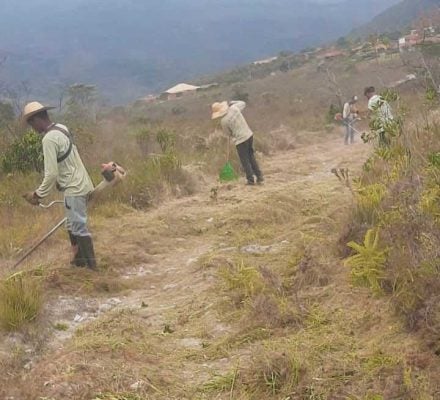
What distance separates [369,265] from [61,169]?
2727 millimetres

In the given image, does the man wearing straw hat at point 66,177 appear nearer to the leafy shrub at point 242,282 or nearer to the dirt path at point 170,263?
the dirt path at point 170,263

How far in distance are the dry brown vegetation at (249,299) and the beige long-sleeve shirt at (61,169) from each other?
26.7 inches

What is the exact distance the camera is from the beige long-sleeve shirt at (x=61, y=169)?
5.38m

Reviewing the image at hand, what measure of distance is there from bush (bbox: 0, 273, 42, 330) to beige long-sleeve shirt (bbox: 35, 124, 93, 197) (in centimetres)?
97

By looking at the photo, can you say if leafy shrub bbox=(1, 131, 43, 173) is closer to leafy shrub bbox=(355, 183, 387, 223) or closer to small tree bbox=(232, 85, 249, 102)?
leafy shrub bbox=(355, 183, 387, 223)

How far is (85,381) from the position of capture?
11.5ft

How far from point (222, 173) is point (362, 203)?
16.4 feet

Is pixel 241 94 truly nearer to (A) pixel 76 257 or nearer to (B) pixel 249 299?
(A) pixel 76 257

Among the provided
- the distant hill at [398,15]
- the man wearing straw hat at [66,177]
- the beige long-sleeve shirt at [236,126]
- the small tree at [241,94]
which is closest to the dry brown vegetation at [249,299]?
the man wearing straw hat at [66,177]

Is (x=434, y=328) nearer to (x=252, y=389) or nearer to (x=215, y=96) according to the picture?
(x=252, y=389)

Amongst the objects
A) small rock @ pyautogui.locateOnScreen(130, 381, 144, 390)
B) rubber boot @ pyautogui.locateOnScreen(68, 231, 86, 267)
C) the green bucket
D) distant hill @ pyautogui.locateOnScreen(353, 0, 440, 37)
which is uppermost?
rubber boot @ pyautogui.locateOnScreen(68, 231, 86, 267)

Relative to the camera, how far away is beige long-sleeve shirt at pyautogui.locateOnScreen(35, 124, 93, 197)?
538 centimetres


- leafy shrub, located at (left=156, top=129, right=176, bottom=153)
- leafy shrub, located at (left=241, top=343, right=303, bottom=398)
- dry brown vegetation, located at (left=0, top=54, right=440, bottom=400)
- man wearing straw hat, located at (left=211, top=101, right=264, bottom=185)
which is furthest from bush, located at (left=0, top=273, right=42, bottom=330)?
leafy shrub, located at (left=156, top=129, right=176, bottom=153)

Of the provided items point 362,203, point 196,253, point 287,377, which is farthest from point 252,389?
point 196,253
